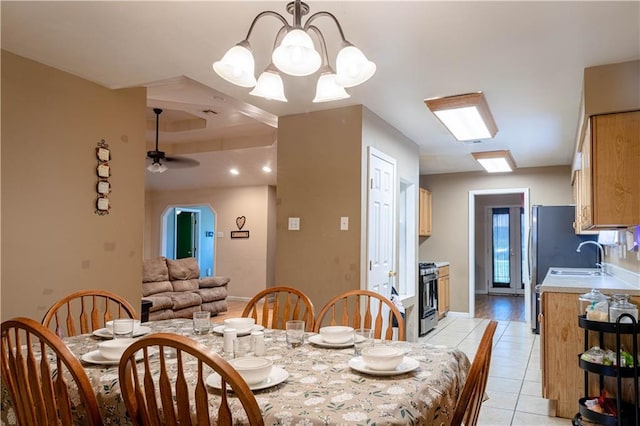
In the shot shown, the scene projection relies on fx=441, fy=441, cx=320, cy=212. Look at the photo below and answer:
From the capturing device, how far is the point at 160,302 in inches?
235

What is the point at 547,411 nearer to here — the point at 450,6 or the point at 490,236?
the point at 450,6

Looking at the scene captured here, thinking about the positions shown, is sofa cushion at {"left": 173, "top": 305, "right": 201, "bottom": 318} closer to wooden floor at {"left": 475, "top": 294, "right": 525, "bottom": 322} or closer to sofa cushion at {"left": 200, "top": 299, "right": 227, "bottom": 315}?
sofa cushion at {"left": 200, "top": 299, "right": 227, "bottom": 315}

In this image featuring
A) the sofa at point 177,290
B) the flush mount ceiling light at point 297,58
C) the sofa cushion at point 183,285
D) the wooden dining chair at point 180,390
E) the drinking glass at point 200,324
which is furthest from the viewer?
the sofa cushion at point 183,285

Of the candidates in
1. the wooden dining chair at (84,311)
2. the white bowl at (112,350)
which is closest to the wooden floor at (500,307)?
the wooden dining chair at (84,311)

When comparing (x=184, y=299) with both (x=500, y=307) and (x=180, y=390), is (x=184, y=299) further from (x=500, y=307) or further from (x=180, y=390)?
(x=180, y=390)

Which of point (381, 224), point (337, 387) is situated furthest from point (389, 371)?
point (381, 224)

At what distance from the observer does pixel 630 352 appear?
8.93 ft

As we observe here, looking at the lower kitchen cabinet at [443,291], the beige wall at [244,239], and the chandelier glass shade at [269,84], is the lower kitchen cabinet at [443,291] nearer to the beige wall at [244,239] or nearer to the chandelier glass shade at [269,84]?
the beige wall at [244,239]

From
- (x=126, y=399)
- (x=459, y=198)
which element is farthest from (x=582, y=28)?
(x=459, y=198)

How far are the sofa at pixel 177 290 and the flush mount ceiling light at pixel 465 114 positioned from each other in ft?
14.0

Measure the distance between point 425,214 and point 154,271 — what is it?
4.18 meters

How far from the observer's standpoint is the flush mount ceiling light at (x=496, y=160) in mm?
5302

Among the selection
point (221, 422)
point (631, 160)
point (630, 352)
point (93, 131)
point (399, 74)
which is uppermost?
point (399, 74)

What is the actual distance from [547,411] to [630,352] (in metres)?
0.70
